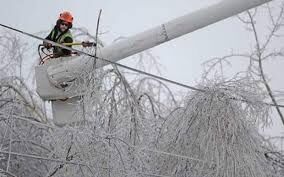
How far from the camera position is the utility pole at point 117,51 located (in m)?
3.99

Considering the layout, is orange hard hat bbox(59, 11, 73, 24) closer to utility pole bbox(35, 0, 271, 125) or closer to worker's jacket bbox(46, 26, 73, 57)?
worker's jacket bbox(46, 26, 73, 57)

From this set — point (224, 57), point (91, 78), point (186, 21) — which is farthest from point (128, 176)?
point (224, 57)

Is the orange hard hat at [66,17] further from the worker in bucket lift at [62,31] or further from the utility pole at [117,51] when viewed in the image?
the utility pole at [117,51]

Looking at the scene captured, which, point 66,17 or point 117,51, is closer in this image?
point 117,51

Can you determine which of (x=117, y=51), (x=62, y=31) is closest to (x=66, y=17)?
(x=62, y=31)

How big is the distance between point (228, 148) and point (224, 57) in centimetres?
196

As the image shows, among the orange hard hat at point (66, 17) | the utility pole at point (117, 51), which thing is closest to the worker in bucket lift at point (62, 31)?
the orange hard hat at point (66, 17)

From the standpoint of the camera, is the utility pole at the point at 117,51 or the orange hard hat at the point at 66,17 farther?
the orange hard hat at the point at 66,17

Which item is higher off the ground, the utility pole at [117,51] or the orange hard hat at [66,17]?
the orange hard hat at [66,17]

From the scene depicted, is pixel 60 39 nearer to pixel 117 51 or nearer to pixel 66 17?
pixel 66 17

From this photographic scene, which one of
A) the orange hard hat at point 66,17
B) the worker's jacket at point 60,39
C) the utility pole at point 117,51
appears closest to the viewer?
the utility pole at point 117,51

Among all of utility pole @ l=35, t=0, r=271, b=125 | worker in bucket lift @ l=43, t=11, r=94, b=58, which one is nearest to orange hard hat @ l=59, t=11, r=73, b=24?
worker in bucket lift @ l=43, t=11, r=94, b=58

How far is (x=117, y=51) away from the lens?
4273 millimetres

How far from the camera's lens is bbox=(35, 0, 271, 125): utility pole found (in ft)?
13.1
